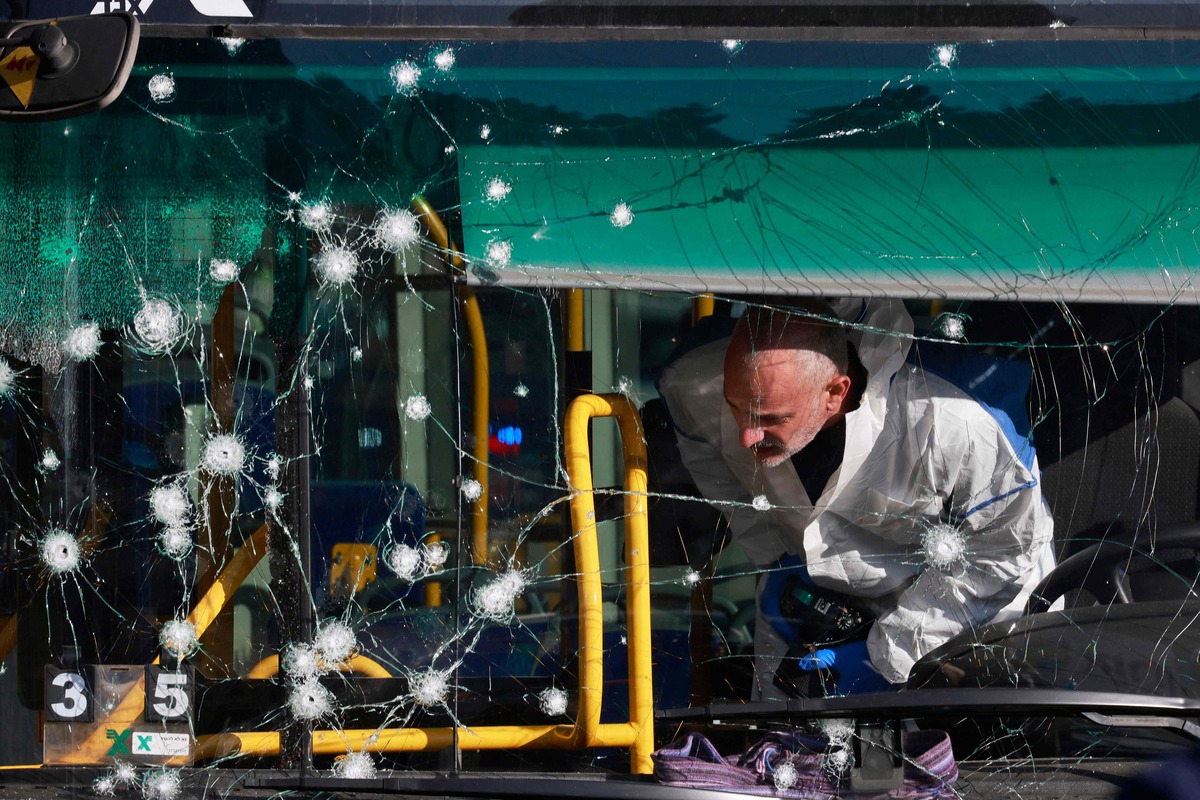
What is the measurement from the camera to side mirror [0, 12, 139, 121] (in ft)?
5.76

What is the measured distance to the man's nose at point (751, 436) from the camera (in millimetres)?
1952

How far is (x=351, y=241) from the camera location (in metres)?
2.00

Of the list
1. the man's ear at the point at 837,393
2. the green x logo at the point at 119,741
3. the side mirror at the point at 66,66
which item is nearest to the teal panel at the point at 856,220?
the man's ear at the point at 837,393

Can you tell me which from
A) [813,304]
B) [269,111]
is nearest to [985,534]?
[813,304]

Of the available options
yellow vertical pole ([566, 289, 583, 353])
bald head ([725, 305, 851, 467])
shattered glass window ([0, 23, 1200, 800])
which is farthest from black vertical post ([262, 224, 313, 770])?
bald head ([725, 305, 851, 467])

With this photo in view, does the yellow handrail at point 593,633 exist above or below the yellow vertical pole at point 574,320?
below

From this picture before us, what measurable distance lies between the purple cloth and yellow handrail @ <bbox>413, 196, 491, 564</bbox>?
1.70 ft

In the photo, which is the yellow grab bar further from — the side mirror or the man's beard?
the side mirror

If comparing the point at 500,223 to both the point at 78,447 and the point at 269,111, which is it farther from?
the point at 78,447

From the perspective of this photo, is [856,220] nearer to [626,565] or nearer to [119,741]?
[626,565]

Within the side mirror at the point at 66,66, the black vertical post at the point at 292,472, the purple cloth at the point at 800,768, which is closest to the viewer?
the side mirror at the point at 66,66

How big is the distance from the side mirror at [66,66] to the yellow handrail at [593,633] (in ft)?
3.07

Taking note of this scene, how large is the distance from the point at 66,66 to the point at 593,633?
1299mm

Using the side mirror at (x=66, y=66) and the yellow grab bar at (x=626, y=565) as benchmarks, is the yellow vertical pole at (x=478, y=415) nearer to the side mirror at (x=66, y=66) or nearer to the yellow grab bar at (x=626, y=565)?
the yellow grab bar at (x=626, y=565)
